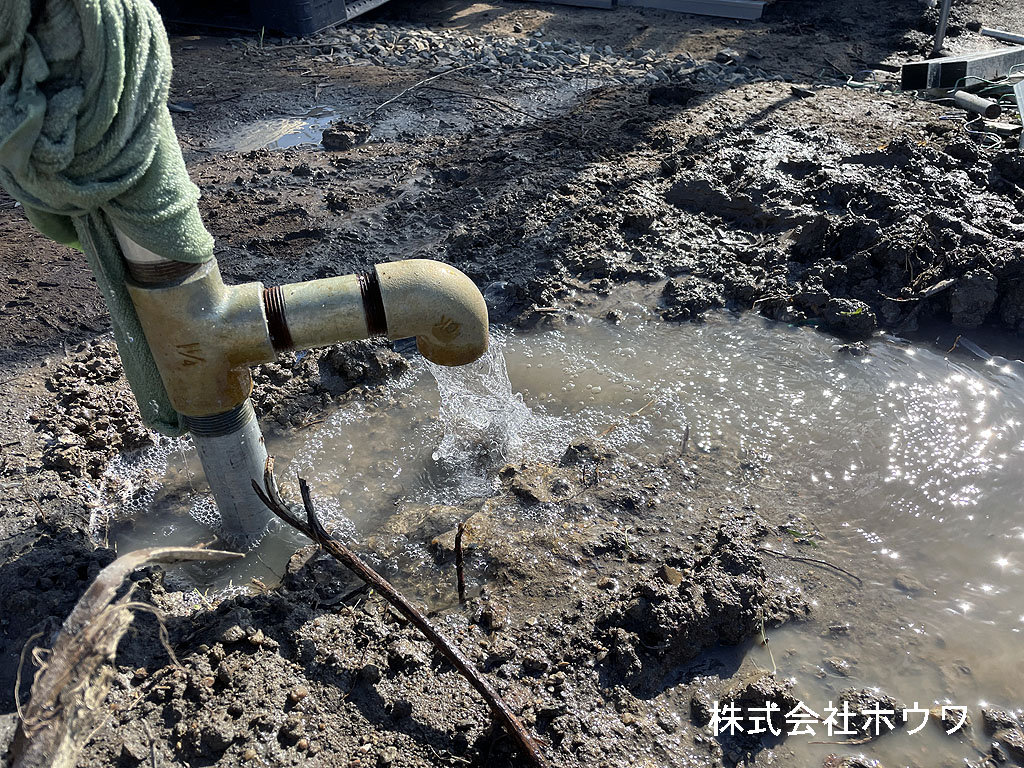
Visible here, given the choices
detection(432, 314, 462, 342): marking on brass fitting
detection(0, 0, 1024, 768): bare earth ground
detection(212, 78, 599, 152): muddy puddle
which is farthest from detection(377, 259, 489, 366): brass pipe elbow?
detection(212, 78, 599, 152): muddy puddle

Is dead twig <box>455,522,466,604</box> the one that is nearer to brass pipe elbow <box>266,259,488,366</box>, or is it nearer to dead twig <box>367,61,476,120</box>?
brass pipe elbow <box>266,259,488,366</box>

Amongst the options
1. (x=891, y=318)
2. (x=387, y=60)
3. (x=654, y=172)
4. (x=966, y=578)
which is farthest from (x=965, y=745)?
(x=387, y=60)

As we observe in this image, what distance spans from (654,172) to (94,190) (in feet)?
12.9

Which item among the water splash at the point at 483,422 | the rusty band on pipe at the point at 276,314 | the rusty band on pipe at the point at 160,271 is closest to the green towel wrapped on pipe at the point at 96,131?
the rusty band on pipe at the point at 160,271

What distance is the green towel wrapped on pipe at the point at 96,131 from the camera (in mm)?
1847

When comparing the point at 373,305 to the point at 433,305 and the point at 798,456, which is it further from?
the point at 798,456

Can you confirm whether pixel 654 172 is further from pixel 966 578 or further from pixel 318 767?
pixel 318 767

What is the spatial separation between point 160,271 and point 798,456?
8.70ft

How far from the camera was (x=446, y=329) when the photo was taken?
2.41m

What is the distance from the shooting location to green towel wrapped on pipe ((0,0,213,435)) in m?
1.85

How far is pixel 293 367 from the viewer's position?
12.1ft

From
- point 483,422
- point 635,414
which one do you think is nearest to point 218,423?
point 483,422

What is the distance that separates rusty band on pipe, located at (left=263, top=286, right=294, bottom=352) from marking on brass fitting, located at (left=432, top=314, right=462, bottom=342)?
1.47ft

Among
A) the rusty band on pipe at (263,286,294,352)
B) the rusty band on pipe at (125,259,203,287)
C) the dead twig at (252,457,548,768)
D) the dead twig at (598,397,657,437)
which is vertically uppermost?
the rusty band on pipe at (125,259,203,287)
